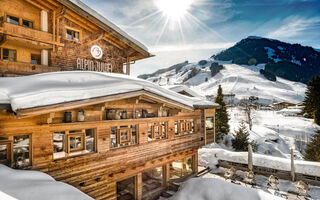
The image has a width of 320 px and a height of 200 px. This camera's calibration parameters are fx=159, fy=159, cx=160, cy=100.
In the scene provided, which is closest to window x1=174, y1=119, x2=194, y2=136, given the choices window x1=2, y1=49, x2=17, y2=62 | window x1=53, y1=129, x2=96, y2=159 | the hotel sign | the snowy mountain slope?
window x1=53, y1=129, x2=96, y2=159

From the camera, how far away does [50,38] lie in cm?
865

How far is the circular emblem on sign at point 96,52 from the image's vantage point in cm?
1077

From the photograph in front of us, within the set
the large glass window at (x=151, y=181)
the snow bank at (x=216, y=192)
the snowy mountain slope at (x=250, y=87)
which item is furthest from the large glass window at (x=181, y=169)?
the snowy mountain slope at (x=250, y=87)

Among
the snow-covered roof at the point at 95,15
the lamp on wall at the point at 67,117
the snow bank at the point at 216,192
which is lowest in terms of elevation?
the snow bank at the point at 216,192

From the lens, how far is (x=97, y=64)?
1093cm

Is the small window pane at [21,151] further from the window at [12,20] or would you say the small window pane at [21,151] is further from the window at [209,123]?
the window at [209,123]

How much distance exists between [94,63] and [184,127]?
774 cm

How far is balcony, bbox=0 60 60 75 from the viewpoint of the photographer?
23.7ft

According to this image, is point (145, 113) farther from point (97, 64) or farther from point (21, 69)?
point (21, 69)

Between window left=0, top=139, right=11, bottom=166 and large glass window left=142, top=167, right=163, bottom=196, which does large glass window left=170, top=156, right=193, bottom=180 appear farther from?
window left=0, top=139, right=11, bottom=166

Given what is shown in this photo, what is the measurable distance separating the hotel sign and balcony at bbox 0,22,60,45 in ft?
6.33

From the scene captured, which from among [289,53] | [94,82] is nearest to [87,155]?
[94,82]

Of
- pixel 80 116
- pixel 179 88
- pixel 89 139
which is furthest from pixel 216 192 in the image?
pixel 179 88

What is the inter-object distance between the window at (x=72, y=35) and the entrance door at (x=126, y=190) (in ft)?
30.6
